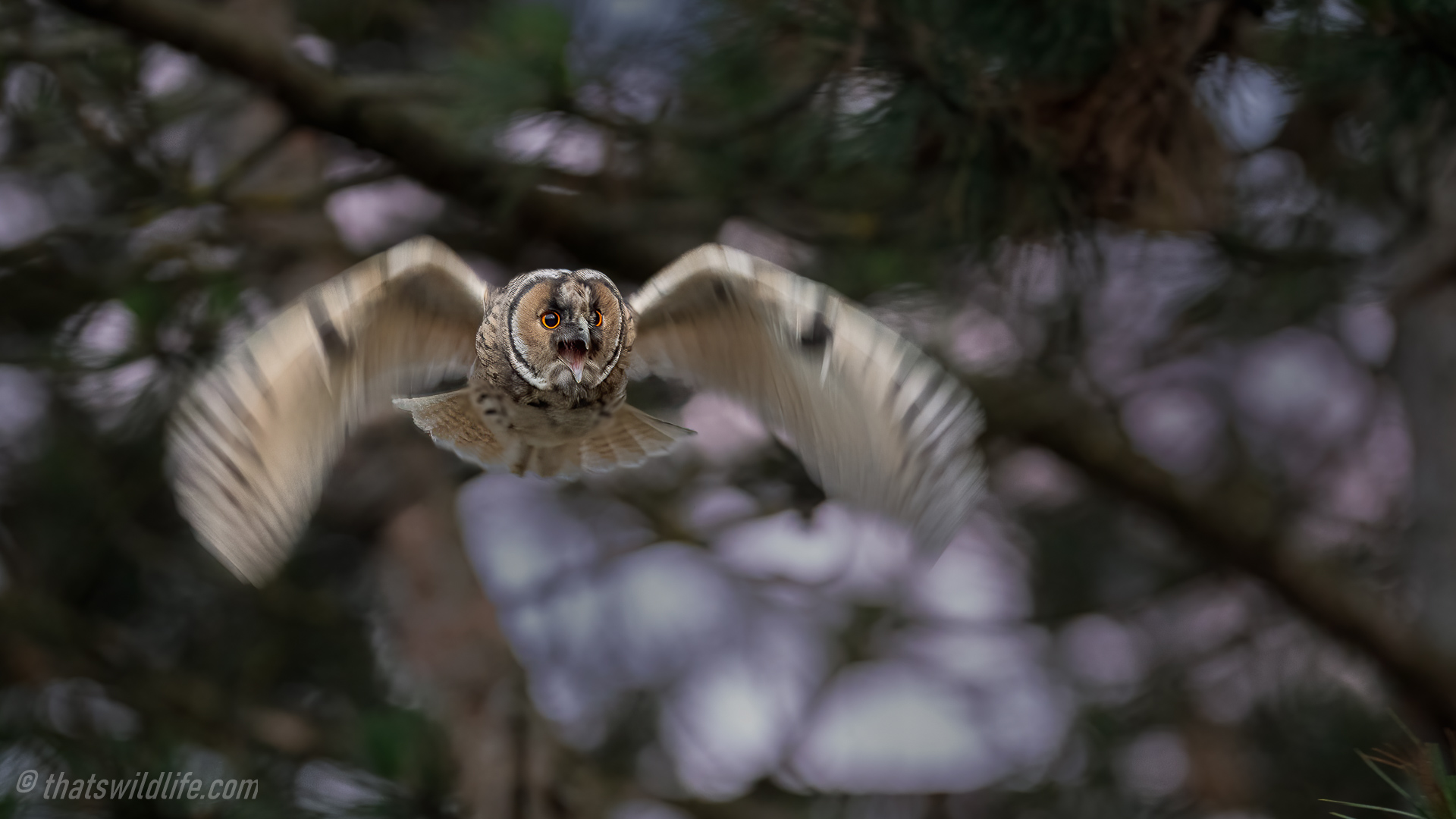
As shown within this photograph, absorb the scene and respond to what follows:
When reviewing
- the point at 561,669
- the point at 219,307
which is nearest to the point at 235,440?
the point at 219,307

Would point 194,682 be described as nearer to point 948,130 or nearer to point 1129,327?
point 948,130

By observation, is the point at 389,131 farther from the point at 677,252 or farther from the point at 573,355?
the point at 573,355

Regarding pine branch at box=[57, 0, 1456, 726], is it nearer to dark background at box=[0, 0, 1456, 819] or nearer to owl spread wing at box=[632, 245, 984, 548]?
dark background at box=[0, 0, 1456, 819]

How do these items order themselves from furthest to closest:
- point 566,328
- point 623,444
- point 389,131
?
1. point 389,131
2. point 623,444
3. point 566,328

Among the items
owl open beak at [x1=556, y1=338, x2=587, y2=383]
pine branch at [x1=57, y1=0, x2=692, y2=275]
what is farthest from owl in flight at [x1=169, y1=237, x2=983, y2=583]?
pine branch at [x1=57, y1=0, x2=692, y2=275]

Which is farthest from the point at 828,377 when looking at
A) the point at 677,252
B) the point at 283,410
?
the point at 677,252

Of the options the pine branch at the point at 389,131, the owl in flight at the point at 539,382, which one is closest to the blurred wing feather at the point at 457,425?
the owl in flight at the point at 539,382

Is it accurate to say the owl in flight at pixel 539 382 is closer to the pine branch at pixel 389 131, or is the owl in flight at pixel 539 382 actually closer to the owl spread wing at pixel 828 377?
the owl spread wing at pixel 828 377
